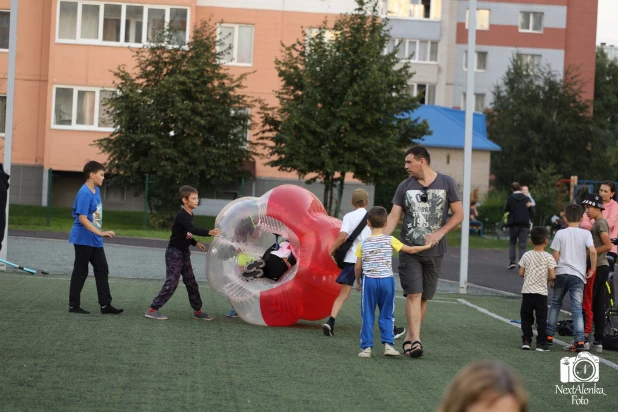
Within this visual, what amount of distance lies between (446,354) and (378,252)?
4.69 ft

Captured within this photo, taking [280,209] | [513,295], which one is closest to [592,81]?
[513,295]

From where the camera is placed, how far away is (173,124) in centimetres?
3541

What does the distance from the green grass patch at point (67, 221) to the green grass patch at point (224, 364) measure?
18.1 m

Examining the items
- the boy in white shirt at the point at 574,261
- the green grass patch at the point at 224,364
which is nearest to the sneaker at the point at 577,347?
the boy in white shirt at the point at 574,261

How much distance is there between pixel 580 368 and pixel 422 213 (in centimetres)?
219

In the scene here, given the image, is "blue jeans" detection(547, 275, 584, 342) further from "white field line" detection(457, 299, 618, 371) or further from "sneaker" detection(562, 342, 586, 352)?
"white field line" detection(457, 299, 618, 371)

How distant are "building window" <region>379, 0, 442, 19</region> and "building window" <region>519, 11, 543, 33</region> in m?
10.5

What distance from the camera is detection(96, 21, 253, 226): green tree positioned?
34.7 metres

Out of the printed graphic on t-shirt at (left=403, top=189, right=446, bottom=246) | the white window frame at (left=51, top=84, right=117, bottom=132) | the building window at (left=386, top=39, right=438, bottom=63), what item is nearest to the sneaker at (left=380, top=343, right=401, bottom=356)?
the printed graphic on t-shirt at (left=403, top=189, right=446, bottom=246)

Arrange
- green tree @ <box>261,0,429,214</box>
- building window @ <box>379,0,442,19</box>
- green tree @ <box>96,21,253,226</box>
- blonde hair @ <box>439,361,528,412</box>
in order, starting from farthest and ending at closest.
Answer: building window @ <box>379,0,442,19</box> → green tree @ <box>96,21,253,226</box> → green tree @ <box>261,0,429,214</box> → blonde hair @ <box>439,361,528,412</box>

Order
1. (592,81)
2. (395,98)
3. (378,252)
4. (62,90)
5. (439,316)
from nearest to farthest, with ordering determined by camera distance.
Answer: (378,252) → (439,316) → (395,98) → (62,90) → (592,81)

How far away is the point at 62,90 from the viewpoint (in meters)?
43.1

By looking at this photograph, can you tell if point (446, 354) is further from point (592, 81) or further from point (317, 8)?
point (592, 81)

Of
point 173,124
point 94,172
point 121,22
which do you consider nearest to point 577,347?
point 94,172
